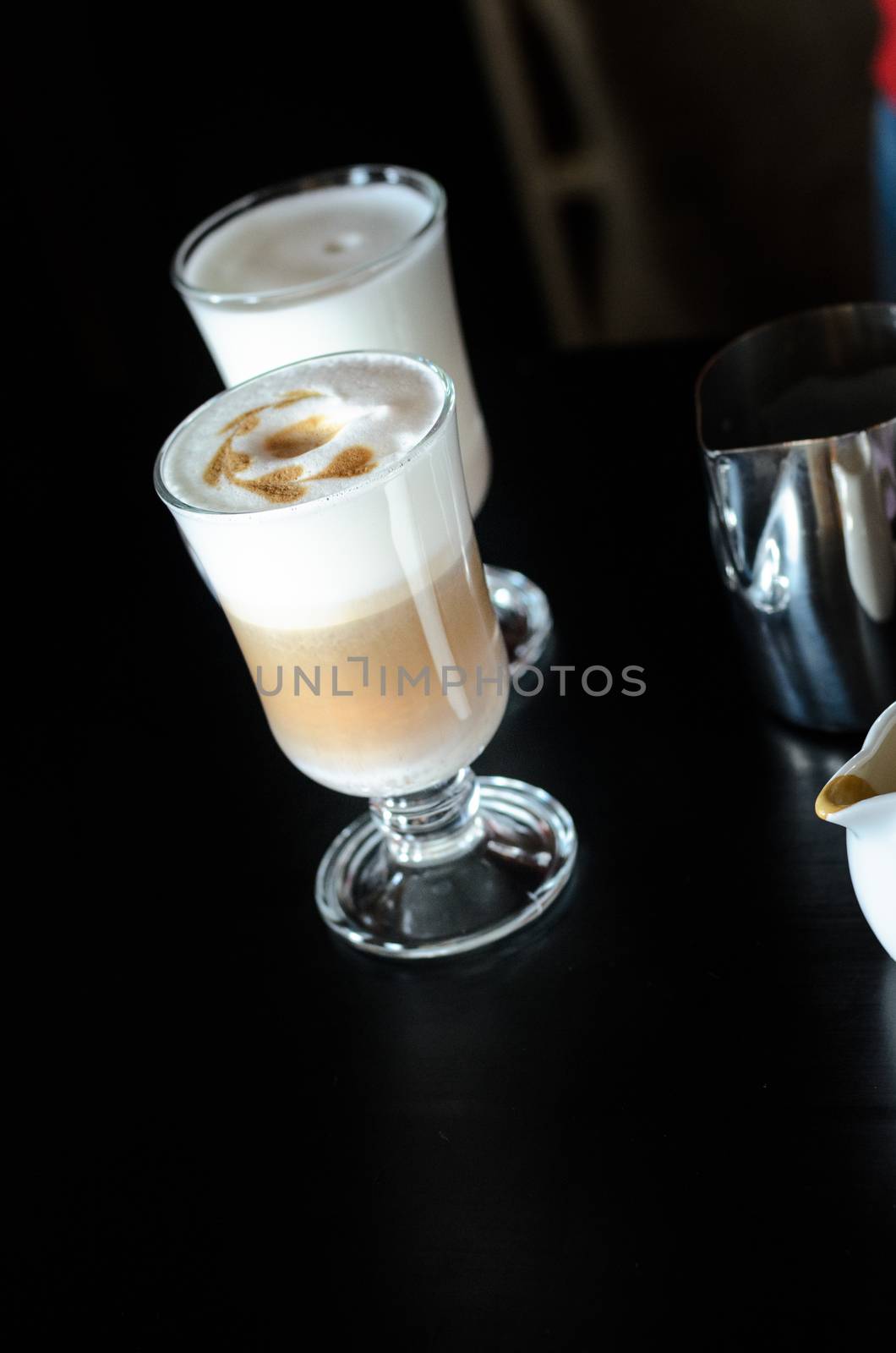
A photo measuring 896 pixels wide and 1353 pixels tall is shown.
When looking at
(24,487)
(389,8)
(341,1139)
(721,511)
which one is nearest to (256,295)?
(721,511)

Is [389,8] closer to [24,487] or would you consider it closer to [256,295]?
[24,487]

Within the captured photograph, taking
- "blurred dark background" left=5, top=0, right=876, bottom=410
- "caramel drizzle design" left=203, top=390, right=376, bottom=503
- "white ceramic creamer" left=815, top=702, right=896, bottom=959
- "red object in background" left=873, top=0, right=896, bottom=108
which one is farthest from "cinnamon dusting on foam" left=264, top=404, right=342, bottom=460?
"blurred dark background" left=5, top=0, right=876, bottom=410

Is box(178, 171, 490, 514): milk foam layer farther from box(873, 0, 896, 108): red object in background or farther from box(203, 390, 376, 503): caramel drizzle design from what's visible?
box(873, 0, 896, 108): red object in background

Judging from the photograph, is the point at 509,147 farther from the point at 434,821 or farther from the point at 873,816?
the point at 873,816

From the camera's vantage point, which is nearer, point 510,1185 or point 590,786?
point 510,1185

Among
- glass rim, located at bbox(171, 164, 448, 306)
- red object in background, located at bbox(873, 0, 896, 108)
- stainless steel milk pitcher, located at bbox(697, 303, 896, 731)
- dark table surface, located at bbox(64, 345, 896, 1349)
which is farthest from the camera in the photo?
red object in background, located at bbox(873, 0, 896, 108)

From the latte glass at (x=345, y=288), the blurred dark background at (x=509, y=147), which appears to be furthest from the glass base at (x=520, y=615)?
the blurred dark background at (x=509, y=147)
